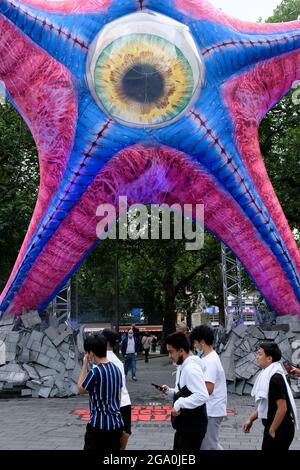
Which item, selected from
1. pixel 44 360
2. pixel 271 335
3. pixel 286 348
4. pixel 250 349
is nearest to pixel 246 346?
pixel 250 349

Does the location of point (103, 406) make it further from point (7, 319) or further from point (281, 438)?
point (7, 319)

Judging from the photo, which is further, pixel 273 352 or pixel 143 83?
pixel 143 83

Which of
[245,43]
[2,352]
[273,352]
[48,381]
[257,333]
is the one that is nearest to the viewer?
[273,352]

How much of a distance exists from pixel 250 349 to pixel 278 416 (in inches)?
277

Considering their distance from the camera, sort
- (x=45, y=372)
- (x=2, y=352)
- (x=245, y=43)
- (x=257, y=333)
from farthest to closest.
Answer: (x=257, y=333), (x=45, y=372), (x=2, y=352), (x=245, y=43)

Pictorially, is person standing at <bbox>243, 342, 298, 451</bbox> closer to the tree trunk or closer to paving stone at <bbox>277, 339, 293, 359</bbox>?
paving stone at <bbox>277, 339, 293, 359</bbox>

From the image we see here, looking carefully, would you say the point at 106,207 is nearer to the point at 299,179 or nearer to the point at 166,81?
the point at 166,81

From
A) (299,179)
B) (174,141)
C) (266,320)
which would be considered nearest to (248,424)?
(174,141)

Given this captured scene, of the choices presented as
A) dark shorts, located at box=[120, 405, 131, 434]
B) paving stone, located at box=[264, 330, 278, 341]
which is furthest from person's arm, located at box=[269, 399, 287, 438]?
paving stone, located at box=[264, 330, 278, 341]

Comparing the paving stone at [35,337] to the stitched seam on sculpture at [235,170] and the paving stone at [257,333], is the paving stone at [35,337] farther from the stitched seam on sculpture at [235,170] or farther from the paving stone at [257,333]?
the stitched seam on sculpture at [235,170]

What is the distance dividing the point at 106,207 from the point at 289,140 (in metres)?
8.73

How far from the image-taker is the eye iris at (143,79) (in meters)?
9.80

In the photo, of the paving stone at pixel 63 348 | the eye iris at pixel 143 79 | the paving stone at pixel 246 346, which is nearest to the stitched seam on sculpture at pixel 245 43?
the eye iris at pixel 143 79

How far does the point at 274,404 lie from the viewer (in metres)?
4.49
